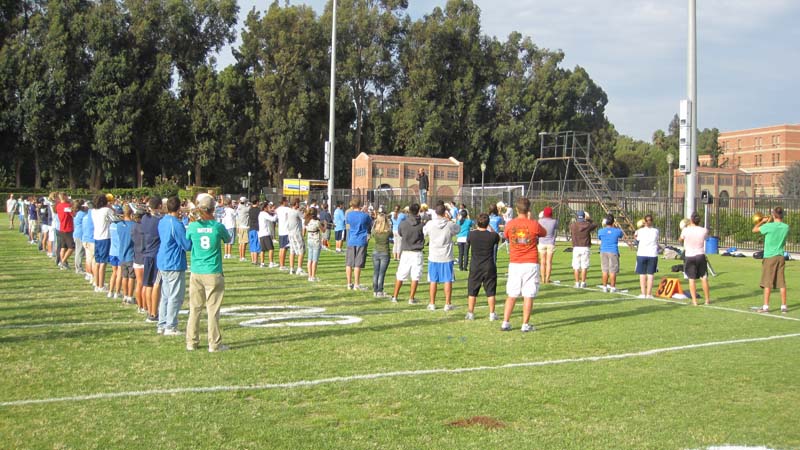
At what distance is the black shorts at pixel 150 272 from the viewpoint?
10305 millimetres

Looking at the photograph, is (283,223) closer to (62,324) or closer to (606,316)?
(62,324)

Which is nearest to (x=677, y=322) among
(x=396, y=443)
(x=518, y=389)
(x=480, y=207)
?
(x=518, y=389)

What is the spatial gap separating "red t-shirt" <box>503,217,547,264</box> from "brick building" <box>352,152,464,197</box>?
4680 centimetres

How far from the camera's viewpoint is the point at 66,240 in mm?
17328

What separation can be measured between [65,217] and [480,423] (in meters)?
13.7

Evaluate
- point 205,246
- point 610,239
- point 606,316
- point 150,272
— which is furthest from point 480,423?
point 610,239

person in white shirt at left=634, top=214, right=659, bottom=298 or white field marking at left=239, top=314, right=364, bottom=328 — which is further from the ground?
person in white shirt at left=634, top=214, right=659, bottom=298

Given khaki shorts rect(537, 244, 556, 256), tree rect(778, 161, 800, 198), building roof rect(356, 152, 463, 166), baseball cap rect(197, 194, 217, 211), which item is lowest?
khaki shorts rect(537, 244, 556, 256)

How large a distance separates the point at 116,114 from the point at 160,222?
5420 centimetres

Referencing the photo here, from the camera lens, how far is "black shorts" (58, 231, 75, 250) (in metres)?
17.2

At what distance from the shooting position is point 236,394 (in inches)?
264

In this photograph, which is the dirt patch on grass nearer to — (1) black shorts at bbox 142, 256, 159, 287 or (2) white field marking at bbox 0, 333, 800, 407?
(2) white field marking at bbox 0, 333, 800, 407

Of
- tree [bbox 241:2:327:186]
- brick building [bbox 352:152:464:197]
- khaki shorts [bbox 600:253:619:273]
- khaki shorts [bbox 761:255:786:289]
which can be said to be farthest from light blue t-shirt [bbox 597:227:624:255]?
tree [bbox 241:2:327:186]

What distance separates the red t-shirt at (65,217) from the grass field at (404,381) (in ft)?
15.4
